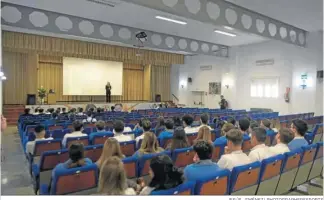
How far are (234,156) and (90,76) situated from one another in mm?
16413

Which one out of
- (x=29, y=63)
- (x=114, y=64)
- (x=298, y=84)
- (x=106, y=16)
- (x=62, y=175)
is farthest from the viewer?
(x=114, y=64)

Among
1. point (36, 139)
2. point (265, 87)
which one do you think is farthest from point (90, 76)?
point (36, 139)

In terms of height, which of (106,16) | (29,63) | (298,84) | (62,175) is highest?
(106,16)

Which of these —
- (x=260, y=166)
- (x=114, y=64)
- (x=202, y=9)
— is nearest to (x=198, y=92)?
(x=114, y=64)

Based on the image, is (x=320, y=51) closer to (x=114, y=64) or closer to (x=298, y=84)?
(x=298, y=84)

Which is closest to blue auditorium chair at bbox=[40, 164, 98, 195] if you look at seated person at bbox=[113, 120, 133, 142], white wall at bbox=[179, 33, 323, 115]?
seated person at bbox=[113, 120, 133, 142]

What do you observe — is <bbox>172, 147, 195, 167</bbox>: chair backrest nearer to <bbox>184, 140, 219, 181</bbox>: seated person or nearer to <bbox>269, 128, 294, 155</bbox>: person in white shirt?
<bbox>184, 140, 219, 181</bbox>: seated person

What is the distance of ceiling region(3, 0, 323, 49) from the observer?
27.0 feet

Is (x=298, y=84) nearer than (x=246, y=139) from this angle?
No

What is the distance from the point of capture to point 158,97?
20.4 metres

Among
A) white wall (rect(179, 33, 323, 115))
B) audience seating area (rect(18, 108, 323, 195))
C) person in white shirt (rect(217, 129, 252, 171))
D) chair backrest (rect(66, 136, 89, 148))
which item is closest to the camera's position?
audience seating area (rect(18, 108, 323, 195))

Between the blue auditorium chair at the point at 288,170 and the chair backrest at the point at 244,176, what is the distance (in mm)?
564

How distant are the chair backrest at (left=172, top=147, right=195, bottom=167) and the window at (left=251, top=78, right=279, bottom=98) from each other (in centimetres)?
1210

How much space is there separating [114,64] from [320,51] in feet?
42.3
